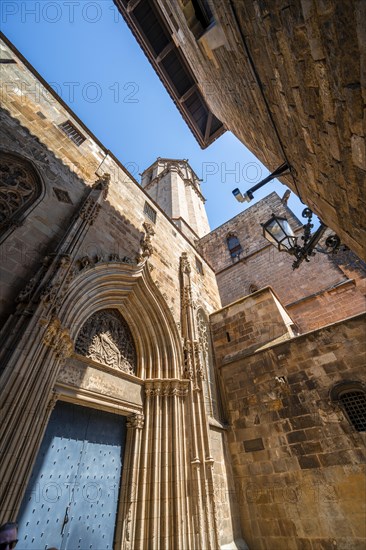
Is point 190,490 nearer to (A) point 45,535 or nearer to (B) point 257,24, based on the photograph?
(A) point 45,535

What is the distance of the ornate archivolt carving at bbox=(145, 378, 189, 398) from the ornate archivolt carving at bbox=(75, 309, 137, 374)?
555 mm

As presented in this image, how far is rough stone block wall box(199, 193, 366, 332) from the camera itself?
966cm

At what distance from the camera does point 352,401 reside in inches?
190

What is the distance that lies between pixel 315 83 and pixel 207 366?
668 cm

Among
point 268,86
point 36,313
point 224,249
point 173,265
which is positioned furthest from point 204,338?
point 224,249

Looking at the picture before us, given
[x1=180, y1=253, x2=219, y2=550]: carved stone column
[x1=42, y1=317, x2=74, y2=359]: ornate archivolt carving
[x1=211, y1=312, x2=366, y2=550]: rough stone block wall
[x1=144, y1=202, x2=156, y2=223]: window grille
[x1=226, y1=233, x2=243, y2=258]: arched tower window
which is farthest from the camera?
[x1=226, y1=233, x2=243, y2=258]: arched tower window

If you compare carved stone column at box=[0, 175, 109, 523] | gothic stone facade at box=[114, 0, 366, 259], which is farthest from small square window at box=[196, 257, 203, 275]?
carved stone column at box=[0, 175, 109, 523]

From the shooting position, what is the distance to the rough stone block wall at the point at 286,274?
9.66m

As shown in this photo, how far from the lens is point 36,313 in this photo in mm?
3332

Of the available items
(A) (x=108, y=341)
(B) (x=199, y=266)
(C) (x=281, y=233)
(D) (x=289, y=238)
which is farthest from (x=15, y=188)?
(B) (x=199, y=266)

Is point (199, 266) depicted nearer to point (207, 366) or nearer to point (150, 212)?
point (150, 212)

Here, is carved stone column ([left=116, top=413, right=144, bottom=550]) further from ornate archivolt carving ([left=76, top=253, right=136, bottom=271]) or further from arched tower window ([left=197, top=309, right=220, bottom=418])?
ornate archivolt carving ([left=76, top=253, right=136, bottom=271])

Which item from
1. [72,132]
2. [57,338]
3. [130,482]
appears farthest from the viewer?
[72,132]

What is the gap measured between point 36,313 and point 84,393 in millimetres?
1725
